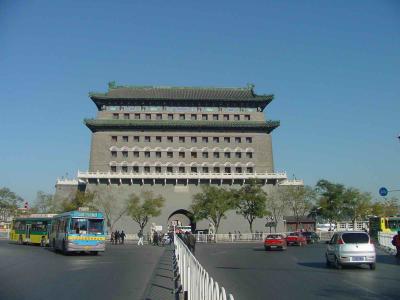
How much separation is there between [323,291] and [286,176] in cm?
Answer: 5453

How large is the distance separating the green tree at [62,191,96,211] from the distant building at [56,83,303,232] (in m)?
4.03

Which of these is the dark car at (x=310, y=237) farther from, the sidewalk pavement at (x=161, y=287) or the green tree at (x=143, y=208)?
the sidewalk pavement at (x=161, y=287)

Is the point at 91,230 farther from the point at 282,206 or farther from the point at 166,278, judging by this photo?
the point at 282,206

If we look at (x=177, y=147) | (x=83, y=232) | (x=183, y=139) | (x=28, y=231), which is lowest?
(x=83, y=232)

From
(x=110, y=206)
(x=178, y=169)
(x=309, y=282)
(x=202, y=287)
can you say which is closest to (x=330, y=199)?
(x=178, y=169)

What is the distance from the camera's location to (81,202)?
189ft

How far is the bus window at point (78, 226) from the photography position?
81.1 ft

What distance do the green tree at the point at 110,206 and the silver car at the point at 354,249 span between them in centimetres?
4677

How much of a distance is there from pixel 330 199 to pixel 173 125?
81.5ft

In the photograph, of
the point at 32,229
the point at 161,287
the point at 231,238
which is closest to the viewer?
the point at 161,287

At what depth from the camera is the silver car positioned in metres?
16.9

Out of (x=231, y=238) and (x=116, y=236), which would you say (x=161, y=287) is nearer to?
(x=116, y=236)

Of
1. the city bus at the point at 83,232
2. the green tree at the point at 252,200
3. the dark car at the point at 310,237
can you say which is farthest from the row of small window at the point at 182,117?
the city bus at the point at 83,232

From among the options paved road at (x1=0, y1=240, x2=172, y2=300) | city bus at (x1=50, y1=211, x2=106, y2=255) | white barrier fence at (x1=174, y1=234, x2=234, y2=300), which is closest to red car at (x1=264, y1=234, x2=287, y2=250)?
city bus at (x1=50, y1=211, x2=106, y2=255)
